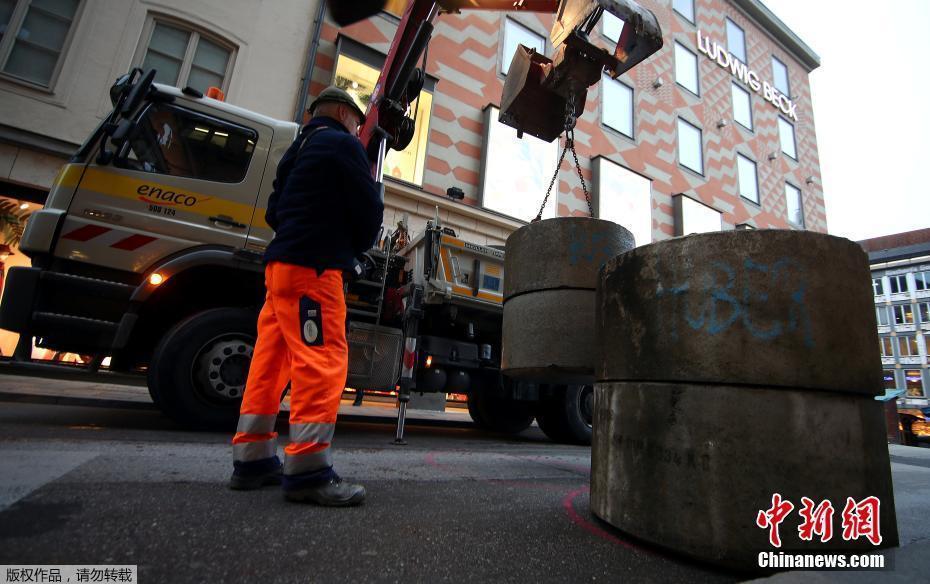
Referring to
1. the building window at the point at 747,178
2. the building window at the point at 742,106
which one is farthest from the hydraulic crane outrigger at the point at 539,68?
the building window at the point at 742,106

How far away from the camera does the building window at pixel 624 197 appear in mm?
11922

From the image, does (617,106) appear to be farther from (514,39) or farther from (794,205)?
(794,205)

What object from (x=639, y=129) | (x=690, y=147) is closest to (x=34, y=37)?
(x=639, y=129)

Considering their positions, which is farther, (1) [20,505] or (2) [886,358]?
(2) [886,358]

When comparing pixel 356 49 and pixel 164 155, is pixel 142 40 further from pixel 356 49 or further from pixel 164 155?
pixel 164 155

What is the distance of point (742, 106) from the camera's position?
54.4 ft

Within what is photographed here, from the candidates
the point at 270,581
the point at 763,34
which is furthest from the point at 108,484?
the point at 763,34

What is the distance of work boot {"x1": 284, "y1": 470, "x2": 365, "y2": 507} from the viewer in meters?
1.94

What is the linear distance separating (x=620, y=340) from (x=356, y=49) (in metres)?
9.53

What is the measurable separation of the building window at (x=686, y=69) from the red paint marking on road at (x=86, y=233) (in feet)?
53.9

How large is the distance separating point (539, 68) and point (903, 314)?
1982 inches

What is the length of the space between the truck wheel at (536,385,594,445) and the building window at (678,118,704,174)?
37.4 feet

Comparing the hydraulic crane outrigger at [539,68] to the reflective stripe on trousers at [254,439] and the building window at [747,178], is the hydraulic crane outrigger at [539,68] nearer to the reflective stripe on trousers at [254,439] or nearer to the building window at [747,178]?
the reflective stripe on trousers at [254,439]

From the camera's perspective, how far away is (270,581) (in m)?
1.20
